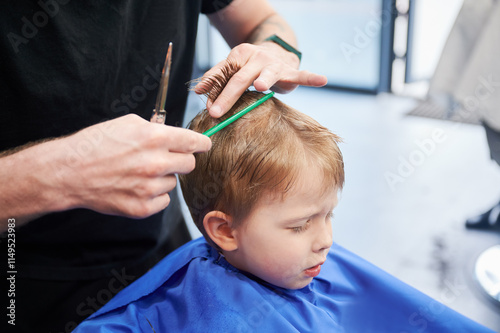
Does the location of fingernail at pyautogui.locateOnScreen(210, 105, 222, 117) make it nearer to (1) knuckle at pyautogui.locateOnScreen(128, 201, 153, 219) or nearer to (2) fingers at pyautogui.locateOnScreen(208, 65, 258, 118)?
(2) fingers at pyautogui.locateOnScreen(208, 65, 258, 118)

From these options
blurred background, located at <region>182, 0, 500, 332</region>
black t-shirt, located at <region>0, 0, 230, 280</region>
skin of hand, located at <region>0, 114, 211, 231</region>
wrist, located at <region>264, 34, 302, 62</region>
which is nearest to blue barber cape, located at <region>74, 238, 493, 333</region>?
black t-shirt, located at <region>0, 0, 230, 280</region>

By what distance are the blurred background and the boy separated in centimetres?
149

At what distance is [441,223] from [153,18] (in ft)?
7.66

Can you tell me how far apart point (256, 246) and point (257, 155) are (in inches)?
8.2

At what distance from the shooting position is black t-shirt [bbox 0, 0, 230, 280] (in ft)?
3.41

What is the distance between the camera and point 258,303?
43.9 inches

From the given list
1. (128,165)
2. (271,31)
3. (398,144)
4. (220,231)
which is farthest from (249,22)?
(398,144)

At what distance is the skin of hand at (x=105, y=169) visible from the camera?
799 millimetres

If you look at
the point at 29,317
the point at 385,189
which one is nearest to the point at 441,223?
the point at 385,189

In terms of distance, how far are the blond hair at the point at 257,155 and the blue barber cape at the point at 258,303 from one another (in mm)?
193

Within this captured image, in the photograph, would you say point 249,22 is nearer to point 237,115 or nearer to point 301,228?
point 237,115

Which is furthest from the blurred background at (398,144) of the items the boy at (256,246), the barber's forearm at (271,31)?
the barber's forearm at (271,31)

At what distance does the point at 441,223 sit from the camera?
9.59ft

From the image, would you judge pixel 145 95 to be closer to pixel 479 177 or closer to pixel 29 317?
pixel 29 317
